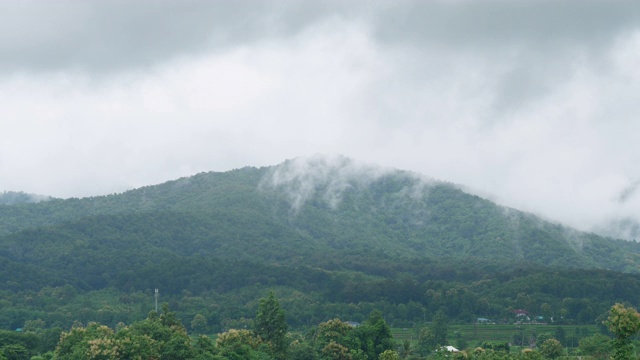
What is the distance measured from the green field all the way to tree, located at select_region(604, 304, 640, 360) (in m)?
50.9

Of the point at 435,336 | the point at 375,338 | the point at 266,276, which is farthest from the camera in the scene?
the point at 266,276

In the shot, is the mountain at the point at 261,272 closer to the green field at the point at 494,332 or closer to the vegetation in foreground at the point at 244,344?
the green field at the point at 494,332

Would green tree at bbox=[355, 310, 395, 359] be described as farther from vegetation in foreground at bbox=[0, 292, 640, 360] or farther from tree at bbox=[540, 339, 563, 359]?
tree at bbox=[540, 339, 563, 359]

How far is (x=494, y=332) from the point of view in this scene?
11925cm

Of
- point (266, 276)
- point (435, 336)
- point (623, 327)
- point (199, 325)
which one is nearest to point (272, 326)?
point (435, 336)

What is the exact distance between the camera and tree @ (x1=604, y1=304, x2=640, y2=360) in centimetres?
5712

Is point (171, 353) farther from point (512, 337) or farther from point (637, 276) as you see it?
point (637, 276)

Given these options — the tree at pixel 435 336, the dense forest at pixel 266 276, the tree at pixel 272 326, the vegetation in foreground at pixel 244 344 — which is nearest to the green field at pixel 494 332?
the dense forest at pixel 266 276

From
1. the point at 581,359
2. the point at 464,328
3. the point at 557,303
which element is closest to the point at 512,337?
the point at 464,328

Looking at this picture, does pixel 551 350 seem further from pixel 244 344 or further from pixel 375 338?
pixel 244 344

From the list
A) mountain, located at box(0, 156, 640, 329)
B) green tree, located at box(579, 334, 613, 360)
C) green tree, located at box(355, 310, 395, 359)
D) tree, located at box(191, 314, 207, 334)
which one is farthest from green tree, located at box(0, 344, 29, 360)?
green tree, located at box(579, 334, 613, 360)

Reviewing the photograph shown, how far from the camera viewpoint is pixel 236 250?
180 meters

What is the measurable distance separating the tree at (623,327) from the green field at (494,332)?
50913 millimetres

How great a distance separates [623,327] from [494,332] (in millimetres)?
63100
